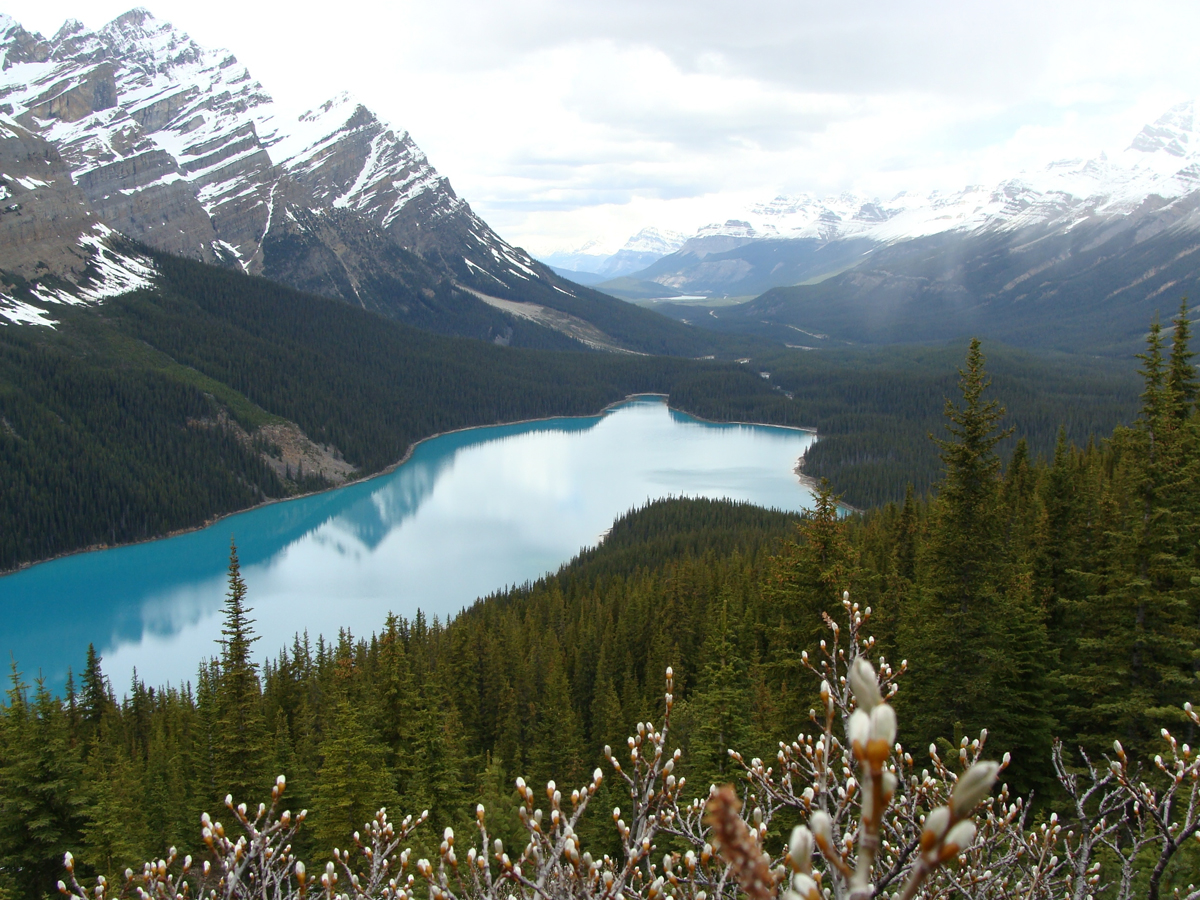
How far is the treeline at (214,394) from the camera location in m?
82.1

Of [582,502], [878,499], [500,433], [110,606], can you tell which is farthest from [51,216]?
[878,499]

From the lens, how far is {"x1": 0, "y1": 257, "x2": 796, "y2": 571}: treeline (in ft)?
269

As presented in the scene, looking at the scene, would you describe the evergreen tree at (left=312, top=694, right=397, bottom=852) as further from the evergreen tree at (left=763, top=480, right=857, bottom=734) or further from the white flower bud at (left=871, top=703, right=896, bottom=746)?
the white flower bud at (left=871, top=703, right=896, bottom=746)

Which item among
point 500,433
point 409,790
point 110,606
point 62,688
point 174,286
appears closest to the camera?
point 409,790

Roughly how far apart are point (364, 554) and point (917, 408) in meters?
105

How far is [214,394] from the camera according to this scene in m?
110

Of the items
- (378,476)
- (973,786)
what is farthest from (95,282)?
(973,786)

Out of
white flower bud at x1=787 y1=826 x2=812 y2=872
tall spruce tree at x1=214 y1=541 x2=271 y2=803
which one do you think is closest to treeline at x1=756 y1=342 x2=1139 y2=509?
tall spruce tree at x1=214 y1=541 x2=271 y2=803

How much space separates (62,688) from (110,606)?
50.5ft

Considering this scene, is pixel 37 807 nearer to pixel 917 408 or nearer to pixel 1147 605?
pixel 1147 605

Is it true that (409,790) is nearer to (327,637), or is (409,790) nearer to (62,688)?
(327,637)

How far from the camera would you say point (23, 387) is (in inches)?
3524

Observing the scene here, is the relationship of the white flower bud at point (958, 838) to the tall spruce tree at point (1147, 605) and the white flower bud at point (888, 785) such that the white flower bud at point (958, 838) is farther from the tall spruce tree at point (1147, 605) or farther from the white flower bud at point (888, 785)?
the tall spruce tree at point (1147, 605)

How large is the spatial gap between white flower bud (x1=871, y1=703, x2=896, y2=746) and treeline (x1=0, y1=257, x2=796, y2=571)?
87.5 meters
